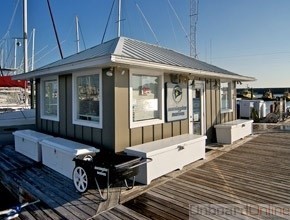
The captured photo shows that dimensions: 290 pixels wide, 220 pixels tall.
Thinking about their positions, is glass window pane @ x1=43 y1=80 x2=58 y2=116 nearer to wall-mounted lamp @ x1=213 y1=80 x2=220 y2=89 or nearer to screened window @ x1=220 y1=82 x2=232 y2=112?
wall-mounted lamp @ x1=213 y1=80 x2=220 y2=89

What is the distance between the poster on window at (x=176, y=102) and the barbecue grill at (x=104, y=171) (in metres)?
1.93

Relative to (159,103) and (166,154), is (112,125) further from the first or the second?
(159,103)

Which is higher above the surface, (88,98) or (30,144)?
(88,98)

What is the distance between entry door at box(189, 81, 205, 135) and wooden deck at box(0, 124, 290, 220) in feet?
4.25

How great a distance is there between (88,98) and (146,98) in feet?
4.14

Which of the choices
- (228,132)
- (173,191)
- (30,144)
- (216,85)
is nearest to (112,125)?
(173,191)

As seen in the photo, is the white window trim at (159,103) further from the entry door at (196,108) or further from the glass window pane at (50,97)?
the glass window pane at (50,97)

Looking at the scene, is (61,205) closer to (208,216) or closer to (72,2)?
(208,216)

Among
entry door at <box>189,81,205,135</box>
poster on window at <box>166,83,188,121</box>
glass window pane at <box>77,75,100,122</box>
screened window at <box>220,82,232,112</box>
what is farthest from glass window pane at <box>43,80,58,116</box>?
screened window at <box>220,82,232,112</box>

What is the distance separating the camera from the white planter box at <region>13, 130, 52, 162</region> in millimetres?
5785

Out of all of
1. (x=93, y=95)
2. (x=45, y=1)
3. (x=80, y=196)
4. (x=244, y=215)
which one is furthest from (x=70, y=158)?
(x=45, y=1)

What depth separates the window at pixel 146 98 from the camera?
5125 mm

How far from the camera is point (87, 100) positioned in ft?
18.1

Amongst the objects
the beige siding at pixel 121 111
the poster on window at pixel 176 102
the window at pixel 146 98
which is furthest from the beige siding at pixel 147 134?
the poster on window at pixel 176 102
